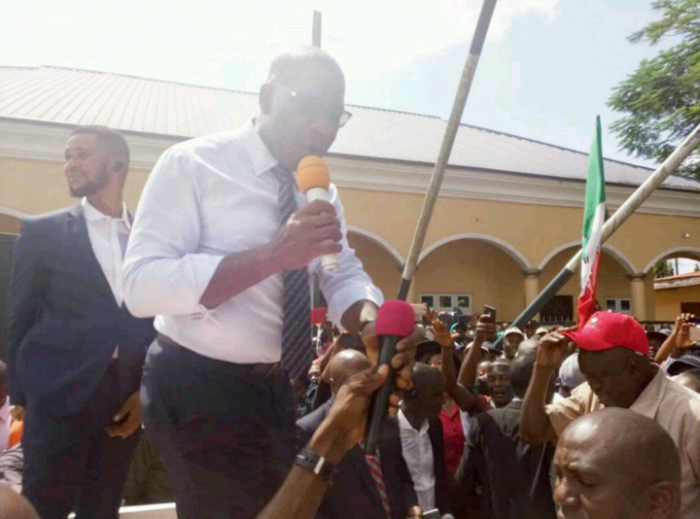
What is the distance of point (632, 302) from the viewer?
52.1ft

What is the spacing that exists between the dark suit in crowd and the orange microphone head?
1.17 meters

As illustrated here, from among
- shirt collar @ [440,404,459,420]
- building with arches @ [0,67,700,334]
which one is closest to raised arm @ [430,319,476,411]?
shirt collar @ [440,404,459,420]

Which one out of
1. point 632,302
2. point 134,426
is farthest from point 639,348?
point 632,302

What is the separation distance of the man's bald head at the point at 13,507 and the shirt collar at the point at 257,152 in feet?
2.77

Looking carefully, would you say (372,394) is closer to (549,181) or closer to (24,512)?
(24,512)

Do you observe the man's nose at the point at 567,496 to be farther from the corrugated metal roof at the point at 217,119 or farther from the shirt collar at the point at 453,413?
the corrugated metal roof at the point at 217,119

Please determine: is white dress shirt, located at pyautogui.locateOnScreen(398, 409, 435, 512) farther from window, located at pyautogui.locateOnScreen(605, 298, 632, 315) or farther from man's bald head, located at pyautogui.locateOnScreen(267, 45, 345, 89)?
window, located at pyautogui.locateOnScreen(605, 298, 632, 315)

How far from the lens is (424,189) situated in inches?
524

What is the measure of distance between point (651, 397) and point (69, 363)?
2.02 m

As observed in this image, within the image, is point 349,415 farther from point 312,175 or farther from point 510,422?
point 510,422

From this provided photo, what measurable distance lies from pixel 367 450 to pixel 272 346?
447 mm


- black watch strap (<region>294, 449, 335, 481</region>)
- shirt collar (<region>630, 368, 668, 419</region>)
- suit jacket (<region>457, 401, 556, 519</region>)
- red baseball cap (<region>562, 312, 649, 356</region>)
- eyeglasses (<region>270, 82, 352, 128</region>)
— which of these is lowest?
suit jacket (<region>457, 401, 556, 519</region>)

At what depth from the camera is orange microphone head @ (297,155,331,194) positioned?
1.53 m

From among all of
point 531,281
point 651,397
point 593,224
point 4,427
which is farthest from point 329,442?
point 531,281
